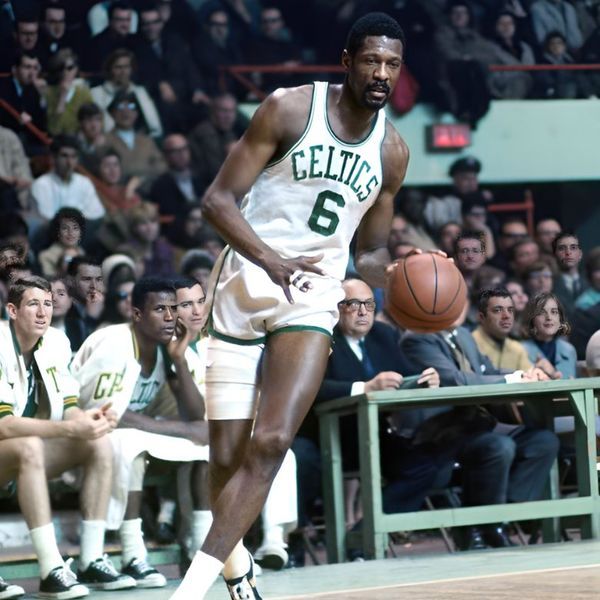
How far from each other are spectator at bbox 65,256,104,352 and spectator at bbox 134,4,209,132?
3308 millimetres

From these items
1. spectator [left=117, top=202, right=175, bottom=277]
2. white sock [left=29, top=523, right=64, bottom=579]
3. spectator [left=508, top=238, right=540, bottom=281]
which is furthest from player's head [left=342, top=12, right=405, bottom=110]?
spectator [left=508, top=238, right=540, bottom=281]

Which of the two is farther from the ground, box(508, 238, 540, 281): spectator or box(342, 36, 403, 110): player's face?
box(508, 238, 540, 281): spectator

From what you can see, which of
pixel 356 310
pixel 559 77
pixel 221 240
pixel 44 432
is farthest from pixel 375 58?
pixel 559 77

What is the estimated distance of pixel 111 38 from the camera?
1168cm

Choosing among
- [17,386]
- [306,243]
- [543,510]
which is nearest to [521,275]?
[543,510]

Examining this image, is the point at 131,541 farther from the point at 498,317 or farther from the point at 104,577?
the point at 498,317

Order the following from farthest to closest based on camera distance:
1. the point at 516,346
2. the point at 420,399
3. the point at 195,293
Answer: the point at 516,346
the point at 195,293
the point at 420,399

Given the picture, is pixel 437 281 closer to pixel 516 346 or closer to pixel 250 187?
pixel 250 187

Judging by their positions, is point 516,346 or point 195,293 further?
point 516,346

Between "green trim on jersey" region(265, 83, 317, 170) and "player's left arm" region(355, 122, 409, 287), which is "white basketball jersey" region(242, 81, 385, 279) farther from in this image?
"player's left arm" region(355, 122, 409, 287)

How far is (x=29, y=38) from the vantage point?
1114cm

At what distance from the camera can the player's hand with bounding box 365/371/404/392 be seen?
275 inches

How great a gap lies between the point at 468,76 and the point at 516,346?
212 inches

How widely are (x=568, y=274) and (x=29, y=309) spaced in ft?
17.0
